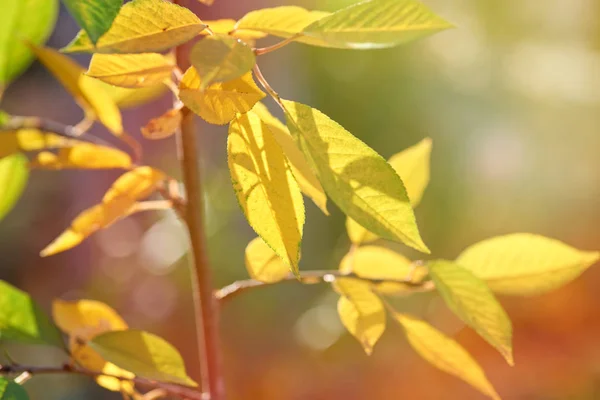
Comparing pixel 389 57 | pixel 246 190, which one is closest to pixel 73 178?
pixel 389 57

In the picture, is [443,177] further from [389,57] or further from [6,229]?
[6,229]

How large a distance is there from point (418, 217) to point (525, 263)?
0.62 meters

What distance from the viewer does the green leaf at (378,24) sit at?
218 millimetres

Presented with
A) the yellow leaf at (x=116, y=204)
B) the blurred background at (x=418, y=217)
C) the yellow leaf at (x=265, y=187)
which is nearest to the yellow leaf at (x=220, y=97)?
the yellow leaf at (x=265, y=187)

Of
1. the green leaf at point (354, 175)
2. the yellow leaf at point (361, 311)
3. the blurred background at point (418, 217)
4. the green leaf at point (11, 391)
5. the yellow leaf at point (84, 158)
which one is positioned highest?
the green leaf at point (354, 175)

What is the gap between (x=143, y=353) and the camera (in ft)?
0.98

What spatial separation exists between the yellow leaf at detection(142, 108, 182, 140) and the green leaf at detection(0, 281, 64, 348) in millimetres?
121

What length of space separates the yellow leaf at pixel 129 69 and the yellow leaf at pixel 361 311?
0.45ft

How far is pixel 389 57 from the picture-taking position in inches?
40.8

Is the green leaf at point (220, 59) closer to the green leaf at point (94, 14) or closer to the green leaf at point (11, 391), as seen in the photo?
the green leaf at point (94, 14)

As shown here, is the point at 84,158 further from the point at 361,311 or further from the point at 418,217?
the point at 418,217

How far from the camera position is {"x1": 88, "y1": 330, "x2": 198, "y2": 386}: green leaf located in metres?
0.29

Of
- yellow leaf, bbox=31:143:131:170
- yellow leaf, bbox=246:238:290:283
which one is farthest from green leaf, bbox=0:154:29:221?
yellow leaf, bbox=246:238:290:283

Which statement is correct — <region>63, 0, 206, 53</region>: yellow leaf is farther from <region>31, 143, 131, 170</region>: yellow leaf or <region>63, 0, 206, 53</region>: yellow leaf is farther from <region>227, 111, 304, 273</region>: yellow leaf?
<region>31, 143, 131, 170</region>: yellow leaf
